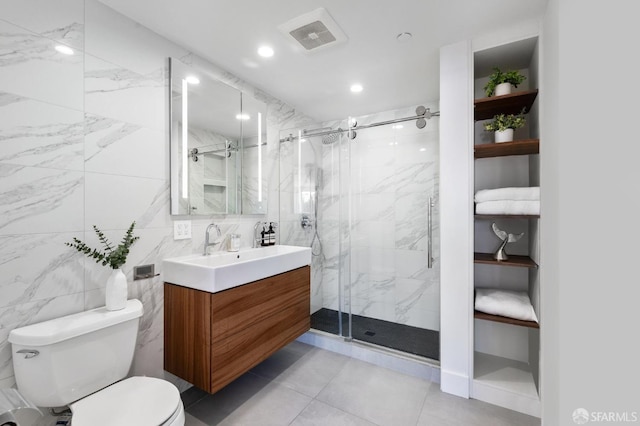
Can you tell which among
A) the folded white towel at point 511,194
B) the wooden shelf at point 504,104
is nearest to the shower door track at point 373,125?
the wooden shelf at point 504,104

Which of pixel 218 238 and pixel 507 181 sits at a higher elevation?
pixel 507 181

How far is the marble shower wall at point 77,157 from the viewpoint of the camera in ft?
3.86

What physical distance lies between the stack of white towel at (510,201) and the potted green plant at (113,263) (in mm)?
2152

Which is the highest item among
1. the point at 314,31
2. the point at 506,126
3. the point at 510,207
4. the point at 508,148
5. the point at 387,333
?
the point at 314,31

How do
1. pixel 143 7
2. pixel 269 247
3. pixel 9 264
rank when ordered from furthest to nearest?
pixel 269 247 → pixel 143 7 → pixel 9 264

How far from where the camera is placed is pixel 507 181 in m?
2.10

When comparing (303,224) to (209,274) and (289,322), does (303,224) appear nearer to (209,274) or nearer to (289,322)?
(289,322)

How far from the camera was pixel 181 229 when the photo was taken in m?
1.83

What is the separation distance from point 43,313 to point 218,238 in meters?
1.01

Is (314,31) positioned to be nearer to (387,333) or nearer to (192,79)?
(192,79)

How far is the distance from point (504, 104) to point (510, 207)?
2.43 feet

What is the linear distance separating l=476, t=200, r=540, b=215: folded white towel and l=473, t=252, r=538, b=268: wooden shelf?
0.33m

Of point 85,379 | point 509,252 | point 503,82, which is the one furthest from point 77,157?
point 509,252

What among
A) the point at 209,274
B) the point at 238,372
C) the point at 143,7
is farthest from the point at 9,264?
the point at 143,7
